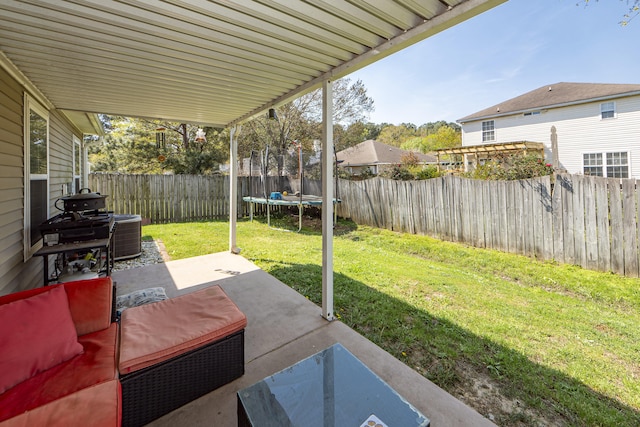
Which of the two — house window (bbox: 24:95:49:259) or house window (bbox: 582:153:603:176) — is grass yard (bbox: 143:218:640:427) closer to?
house window (bbox: 24:95:49:259)

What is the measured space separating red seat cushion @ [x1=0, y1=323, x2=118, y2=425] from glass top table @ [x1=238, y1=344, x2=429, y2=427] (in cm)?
88

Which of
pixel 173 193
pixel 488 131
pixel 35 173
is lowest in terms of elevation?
pixel 35 173

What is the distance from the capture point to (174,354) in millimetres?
1794

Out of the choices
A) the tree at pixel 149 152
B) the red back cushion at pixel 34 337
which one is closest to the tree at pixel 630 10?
the red back cushion at pixel 34 337

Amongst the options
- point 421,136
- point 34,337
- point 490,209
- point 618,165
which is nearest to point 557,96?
point 618,165

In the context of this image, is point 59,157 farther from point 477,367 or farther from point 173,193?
point 477,367

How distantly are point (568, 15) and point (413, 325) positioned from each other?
1207 centimetres

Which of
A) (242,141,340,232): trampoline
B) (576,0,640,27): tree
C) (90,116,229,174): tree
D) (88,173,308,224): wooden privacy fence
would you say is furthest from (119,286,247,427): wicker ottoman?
(90,116,229,174): tree

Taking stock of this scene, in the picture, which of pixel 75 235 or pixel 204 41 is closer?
pixel 204 41

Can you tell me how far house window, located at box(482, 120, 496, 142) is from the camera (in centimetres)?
1446

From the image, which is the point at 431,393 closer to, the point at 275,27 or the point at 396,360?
the point at 396,360

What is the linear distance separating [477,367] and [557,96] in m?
15.6

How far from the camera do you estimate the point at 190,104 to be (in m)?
4.09

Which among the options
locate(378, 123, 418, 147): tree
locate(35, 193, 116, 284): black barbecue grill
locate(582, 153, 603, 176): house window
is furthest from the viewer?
locate(378, 123, 418, 147): tree
